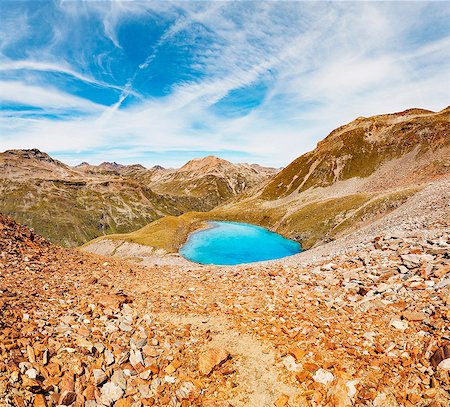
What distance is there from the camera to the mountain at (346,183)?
89244 mm

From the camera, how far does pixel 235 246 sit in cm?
9631

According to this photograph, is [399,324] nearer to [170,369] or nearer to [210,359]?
[210,359]

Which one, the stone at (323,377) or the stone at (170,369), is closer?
the stone at (323,377)

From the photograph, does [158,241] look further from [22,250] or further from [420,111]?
[420,111]

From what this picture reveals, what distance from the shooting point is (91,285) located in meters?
16.0

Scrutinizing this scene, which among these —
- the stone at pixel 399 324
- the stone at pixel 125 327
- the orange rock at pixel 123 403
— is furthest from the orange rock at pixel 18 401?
the stone at pixel 399 324

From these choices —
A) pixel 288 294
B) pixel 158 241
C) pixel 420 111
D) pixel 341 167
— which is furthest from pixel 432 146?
pixel 288 294

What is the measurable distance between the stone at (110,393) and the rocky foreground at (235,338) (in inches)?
1.2

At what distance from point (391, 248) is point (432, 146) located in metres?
136

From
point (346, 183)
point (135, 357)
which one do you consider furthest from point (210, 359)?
point (346, 183)

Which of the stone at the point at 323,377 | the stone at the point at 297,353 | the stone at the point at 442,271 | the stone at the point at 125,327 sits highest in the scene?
the stone at the point at 442,271

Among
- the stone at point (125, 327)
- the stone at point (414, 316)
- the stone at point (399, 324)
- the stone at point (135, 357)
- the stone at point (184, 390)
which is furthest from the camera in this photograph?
the stone at point (125, 327)

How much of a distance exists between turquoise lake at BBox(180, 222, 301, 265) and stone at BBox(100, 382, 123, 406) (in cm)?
6995

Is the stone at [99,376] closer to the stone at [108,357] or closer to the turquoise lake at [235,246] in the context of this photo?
the stone at [108,357]
